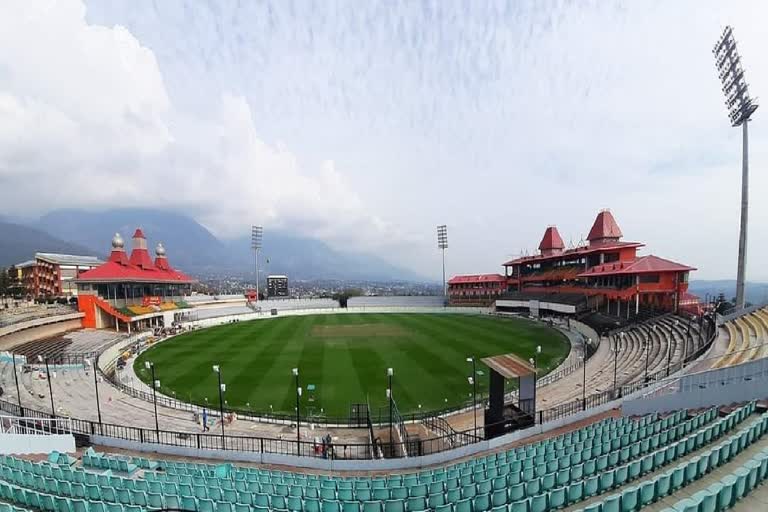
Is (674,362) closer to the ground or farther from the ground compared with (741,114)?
closer to the ground

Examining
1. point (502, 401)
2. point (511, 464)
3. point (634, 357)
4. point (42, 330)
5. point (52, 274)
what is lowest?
point (634, 357)

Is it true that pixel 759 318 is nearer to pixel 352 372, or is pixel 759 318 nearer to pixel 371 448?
pixel 371 448

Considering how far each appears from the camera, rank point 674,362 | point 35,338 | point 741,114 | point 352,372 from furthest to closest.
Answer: point 35,338 < point 352,372 < point 741,114 < point 674,362

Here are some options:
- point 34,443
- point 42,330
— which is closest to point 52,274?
point 42,330

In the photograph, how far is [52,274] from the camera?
223 feet

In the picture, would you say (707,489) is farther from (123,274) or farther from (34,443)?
(123,274)

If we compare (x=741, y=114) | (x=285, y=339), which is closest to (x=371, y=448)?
(x=285, y=339)

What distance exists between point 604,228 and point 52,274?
95.7 m

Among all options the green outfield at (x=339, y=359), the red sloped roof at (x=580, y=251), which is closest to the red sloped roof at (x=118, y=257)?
the green outfield at (x=339, y=359)

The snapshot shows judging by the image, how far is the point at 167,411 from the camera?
80.5 feet

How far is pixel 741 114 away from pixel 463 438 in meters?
33.3

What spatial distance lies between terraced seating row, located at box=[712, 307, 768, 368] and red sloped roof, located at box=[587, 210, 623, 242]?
34118 millimetres

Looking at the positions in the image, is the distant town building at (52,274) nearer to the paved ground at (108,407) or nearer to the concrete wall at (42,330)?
the concrete wall at (42,330)

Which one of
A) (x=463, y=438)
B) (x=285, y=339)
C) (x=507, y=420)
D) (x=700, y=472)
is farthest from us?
(x=285, y=339)
